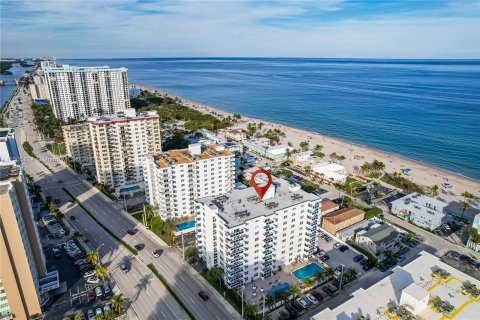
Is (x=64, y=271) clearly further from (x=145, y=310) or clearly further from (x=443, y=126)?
(x=443, y=126)

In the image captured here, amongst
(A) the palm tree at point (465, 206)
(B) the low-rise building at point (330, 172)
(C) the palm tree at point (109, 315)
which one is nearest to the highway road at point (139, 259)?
(C) the palm tree at point (109, 315)

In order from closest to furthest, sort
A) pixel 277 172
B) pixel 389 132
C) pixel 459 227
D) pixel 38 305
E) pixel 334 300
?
pixel 38 305, pixel 334 300, pixel 459 227, pixel 277 172, pixel 389 132

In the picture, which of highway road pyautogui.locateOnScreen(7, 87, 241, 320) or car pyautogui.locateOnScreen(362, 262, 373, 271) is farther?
car pyautogui.locateOnScreen(362, 262, 373, 271)

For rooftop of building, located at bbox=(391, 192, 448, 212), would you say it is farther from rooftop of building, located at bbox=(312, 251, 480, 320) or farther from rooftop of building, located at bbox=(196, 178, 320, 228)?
rooftop of building, located at bbox=(196, 178, 320, 228)

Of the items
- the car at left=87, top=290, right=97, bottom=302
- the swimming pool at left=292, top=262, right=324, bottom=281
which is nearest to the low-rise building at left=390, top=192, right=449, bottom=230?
the swimming pool at left=292, top=262, right=324, bottom=281

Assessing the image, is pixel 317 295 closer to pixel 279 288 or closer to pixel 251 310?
pixel 279 288

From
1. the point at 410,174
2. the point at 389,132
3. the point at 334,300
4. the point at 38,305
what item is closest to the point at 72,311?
the point at 38,305

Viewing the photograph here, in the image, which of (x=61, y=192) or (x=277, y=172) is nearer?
(x=61, y=192)

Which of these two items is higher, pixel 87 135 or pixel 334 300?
pixel 87 135
